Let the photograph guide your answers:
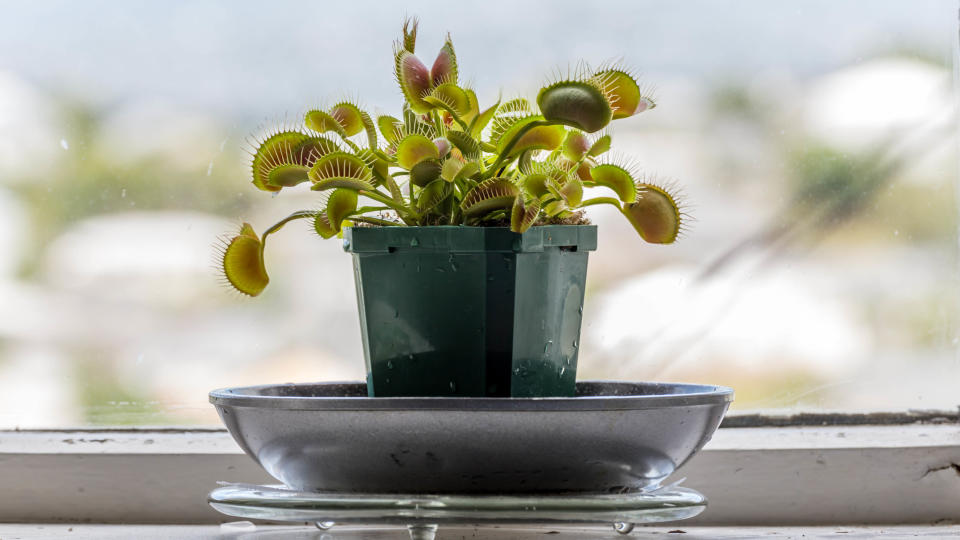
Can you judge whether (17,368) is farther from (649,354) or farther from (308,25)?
(649,354)

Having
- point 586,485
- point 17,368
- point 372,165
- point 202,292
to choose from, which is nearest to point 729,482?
point 586,485

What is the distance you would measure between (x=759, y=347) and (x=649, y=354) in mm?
103

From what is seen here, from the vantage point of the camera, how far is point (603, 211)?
0.85 metres

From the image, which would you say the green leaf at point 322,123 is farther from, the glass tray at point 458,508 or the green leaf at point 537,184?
the glass tray at point 458,508

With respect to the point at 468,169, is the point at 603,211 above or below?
above

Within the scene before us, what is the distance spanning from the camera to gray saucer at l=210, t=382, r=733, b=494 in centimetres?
46

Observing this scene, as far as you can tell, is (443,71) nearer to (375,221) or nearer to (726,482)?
(375,221)

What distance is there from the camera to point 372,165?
22.5 inches

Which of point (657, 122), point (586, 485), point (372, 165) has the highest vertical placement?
point (657, 122)

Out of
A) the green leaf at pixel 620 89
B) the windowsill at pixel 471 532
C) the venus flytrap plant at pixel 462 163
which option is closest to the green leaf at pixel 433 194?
the venus flytrap plant at pixel 462 163

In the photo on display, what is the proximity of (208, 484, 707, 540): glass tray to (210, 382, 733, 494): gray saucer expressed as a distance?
0.06 ft

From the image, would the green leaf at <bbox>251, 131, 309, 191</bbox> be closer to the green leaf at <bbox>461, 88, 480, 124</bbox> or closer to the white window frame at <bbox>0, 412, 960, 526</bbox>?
the green leaf at <bbox>461, 88, 480, 124</bbox>

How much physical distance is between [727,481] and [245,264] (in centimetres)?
42

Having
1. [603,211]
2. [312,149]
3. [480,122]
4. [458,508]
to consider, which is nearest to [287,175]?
[312,149]
